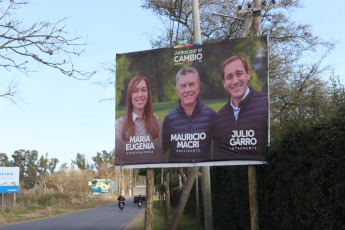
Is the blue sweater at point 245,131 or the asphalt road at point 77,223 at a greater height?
the blue sweater at point 245,131

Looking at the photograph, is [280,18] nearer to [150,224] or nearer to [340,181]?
[150,224]

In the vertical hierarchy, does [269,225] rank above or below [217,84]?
below

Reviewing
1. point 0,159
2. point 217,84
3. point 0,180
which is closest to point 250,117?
point 217,84

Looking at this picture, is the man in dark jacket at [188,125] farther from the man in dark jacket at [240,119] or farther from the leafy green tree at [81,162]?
the leafy green tree at [81,162]

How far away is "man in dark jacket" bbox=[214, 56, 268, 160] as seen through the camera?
9.85 m

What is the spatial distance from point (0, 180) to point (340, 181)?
140 feet

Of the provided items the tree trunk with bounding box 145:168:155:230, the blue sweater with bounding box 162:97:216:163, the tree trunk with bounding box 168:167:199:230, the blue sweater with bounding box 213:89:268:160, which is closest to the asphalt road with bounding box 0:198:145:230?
the tree trunk with bounding box 168:167:199:230

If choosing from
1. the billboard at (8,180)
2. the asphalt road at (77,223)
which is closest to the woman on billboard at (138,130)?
the asphalt road at (77,223)

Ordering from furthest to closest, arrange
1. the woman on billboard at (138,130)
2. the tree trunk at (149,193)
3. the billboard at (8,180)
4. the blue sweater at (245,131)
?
the billboard at (8,180), the tree trunk at (149,193), the woman on billboard at (138,130), the blue sweater at (245,131)

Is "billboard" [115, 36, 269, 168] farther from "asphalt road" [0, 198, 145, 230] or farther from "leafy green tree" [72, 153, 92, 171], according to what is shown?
"leafy green tree" [72, 153, 92, 171]

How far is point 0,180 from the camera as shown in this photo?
43531 millimetres

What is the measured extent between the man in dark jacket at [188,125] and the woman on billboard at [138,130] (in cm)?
34

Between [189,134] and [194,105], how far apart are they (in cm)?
77

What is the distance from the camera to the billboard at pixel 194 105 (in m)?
10.1
